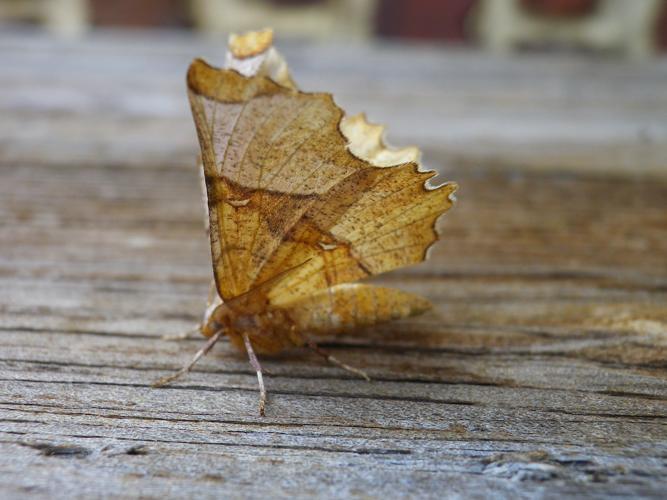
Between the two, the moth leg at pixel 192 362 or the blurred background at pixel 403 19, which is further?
the blurred background at pixel 403 19

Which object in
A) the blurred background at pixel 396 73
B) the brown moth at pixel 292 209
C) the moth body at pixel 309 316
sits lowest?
the moth body at pixel 309 316

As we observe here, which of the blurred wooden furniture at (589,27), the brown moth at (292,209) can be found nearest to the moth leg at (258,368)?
the brown moth at (292,209)

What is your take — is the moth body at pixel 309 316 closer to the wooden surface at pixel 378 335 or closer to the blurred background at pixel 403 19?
the wooden surface at pixel 378 335

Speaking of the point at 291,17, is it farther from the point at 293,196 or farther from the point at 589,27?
the point at 293,196

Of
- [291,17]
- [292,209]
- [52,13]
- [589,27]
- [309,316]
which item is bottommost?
[309,316]

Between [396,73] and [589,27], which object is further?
[589,27]

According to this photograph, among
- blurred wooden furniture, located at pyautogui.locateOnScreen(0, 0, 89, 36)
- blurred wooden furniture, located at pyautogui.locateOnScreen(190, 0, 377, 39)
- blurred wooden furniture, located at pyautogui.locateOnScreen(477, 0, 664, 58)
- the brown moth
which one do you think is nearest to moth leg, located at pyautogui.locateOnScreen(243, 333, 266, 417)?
the brown moth

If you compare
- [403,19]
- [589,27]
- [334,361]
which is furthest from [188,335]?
[403,19]

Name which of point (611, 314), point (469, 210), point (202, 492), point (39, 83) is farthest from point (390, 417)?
point (39, 83)
